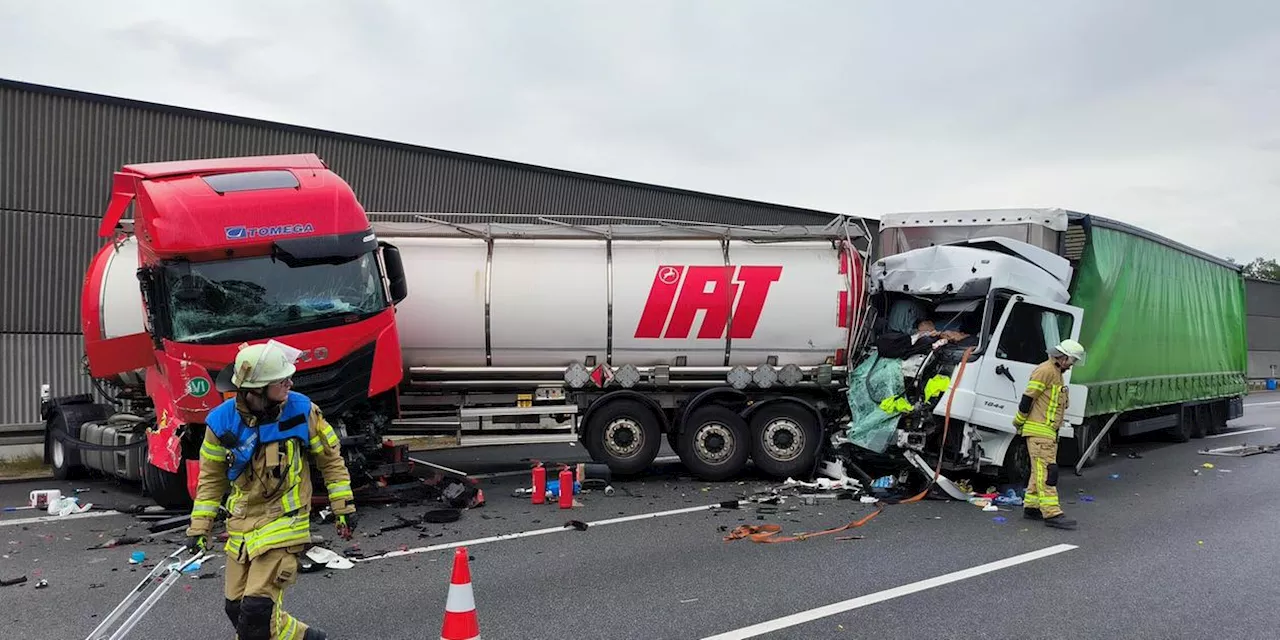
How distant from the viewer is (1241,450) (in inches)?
519

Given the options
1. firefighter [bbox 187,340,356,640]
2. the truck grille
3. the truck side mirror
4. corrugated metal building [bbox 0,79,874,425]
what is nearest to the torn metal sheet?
the truck side mirror

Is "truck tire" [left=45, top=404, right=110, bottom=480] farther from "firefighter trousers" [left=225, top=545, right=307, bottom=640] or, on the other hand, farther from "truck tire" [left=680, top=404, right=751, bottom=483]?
"firefighter trousers" [left=225, top=545, right=307, bottom=640]

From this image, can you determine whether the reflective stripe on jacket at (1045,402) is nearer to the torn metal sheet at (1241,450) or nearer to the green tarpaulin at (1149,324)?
the green tarpaulin at (1149,324)

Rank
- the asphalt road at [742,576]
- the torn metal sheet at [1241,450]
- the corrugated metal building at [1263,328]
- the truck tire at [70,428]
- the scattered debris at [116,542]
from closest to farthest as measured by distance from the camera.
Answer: the asphalt road at [742,576] → the scattered debris at [116,542] → the truck tire at [70,428] → the torn metal sheet at [1241,450] → the corrugated metal building at [1263,328]

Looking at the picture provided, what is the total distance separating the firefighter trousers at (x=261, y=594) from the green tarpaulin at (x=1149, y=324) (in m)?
9.28

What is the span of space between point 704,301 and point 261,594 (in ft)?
21.8

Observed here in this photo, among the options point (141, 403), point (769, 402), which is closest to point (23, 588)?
point (141, 403)

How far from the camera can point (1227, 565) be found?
248 inches

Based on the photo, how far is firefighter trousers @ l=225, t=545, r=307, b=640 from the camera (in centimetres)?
374

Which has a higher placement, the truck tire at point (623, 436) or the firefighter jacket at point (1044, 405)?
the firefighter jacket at point (1044, 405)

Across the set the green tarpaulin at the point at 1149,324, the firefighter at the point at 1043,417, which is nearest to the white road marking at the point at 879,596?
the firefighter at the point at 1043,417

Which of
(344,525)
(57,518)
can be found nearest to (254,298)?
(57,518)

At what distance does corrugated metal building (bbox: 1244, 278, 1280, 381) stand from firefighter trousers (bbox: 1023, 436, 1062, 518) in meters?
31.7

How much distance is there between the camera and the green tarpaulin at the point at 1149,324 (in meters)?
10.3
